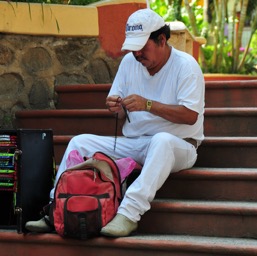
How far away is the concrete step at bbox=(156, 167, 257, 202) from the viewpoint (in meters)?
4.93

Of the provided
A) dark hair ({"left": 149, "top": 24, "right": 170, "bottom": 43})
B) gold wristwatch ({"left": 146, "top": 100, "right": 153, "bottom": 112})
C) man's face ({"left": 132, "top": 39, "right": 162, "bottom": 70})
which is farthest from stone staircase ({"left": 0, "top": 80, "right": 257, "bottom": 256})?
dark hair ({"left": 149, "top": 24, "right": 170, "bottom": 43})

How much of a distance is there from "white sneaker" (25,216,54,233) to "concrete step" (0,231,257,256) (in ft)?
0.13

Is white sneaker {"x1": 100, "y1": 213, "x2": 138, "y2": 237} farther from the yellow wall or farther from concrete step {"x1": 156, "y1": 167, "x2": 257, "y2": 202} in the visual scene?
the yellow wall

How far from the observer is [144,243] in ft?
14.8

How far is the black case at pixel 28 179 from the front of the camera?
4.68 metres

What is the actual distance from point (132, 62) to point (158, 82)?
0.28m

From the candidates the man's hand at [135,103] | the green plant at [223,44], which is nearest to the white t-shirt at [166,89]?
the man's hand at [135,103]

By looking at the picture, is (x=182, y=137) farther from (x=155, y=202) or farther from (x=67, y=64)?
(x=67, y=64)

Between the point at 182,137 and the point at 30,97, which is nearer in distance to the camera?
the point at 182,137

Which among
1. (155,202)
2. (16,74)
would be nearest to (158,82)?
(155,202)

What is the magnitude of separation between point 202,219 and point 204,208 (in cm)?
7

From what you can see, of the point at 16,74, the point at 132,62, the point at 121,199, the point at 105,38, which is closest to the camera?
the point at 121,199

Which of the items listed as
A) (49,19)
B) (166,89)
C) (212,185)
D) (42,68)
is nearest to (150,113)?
(166,89)

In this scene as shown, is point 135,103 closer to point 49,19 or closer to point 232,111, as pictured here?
point 232,111
